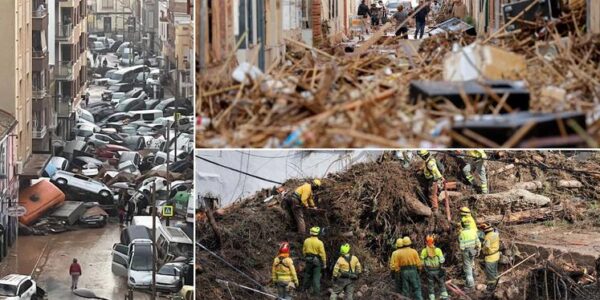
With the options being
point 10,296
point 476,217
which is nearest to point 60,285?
point 10,296

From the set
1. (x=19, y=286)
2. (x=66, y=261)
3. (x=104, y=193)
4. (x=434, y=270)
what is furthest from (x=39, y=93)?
(x=434, y=270)

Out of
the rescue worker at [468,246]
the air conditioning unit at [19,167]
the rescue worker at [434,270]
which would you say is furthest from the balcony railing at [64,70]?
the rescue worker at [468,246]

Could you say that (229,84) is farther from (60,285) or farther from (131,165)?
(60,285)

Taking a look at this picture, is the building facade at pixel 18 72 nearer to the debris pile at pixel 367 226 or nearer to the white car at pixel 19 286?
the white car at pixel 19 286

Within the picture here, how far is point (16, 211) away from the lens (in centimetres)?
644

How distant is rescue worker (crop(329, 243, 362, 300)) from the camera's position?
6082 millimetres

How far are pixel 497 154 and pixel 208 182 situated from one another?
4.58 feet

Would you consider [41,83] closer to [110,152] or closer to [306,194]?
[110,152]

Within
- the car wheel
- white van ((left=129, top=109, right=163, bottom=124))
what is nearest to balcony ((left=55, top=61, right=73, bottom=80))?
white van ((left=129, top=109, right=163, bottom=124))

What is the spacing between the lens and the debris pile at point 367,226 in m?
6.10

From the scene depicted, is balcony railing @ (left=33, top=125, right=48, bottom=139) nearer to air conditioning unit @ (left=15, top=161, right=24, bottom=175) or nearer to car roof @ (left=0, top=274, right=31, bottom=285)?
air conditioning unit @ (left=15, top=161, right=24, bottom=175)

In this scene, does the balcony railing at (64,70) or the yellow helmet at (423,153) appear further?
the balcony railing at (64,70)

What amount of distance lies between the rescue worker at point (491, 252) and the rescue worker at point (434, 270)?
21cm

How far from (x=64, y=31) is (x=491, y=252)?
8.11 ft
